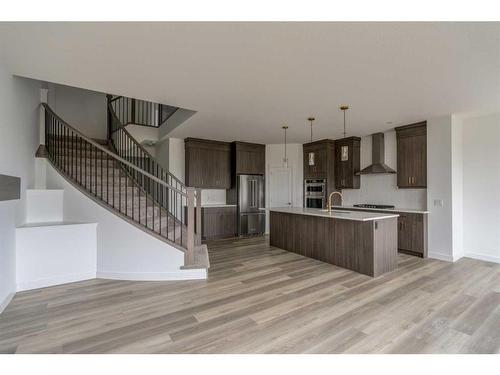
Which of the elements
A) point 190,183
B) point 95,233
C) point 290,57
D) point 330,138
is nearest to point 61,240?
point 95,233

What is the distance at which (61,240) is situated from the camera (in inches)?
132

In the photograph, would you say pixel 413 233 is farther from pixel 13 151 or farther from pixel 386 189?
pixel 13 151

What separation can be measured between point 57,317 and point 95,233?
1.31 m

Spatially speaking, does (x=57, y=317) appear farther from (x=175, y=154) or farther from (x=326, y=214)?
(x=175, y=154)

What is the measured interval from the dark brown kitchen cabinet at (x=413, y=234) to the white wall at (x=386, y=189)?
509mm

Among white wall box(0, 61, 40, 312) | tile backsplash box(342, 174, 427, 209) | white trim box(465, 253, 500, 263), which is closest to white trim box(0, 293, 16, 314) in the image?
white wall box(0, 61, 40, 312)

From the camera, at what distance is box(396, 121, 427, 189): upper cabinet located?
4848 millimetres

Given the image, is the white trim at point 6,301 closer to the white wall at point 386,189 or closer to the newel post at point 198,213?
the newel post at point 198,213

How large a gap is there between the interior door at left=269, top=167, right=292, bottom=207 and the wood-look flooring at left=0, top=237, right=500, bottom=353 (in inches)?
135

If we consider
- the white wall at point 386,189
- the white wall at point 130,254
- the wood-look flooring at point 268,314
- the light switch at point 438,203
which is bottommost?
the wood-look flooring at point 268,314

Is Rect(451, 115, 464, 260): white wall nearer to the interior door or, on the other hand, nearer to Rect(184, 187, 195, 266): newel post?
the interior door

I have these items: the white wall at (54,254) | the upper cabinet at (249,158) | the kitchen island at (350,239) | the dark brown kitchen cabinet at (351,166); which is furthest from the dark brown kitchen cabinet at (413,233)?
the white wall at (54,254)

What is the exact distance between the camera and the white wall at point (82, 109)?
6.12 metres

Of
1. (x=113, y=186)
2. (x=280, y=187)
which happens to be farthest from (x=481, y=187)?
(x=113, y=186)
